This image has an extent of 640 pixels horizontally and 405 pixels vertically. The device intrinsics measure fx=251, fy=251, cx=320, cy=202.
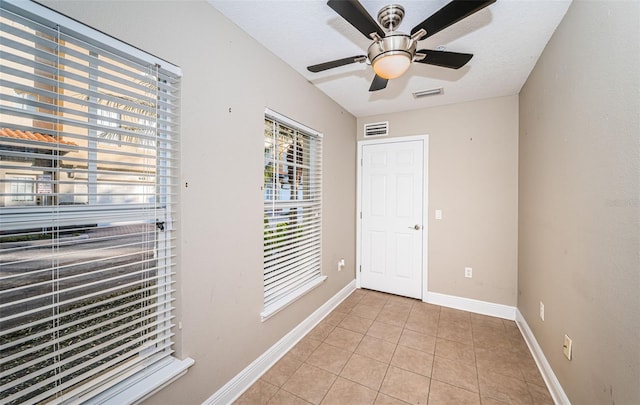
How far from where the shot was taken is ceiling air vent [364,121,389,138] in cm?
346

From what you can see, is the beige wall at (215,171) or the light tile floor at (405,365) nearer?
the beige wall at (215,171)

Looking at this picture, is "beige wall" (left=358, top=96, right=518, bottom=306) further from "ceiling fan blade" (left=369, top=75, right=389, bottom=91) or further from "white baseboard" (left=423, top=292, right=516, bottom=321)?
"ceiling fan blade" (left=369, top=75, right=389, bottom=91)

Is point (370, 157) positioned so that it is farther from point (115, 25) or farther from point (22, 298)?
point (22, 298)

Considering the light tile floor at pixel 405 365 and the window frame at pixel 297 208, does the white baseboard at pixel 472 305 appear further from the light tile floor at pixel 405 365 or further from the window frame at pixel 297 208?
the window frame at pixel 297 208

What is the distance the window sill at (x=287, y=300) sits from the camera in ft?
6.55

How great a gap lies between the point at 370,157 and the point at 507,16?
6.88 feet

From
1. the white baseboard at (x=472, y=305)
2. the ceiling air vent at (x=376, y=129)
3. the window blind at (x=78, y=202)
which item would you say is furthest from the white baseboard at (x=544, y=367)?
the ceiling air vent at (x=376, y=129)

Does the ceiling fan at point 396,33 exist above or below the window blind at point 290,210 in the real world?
above

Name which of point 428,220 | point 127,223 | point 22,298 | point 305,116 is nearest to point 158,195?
point 127,223

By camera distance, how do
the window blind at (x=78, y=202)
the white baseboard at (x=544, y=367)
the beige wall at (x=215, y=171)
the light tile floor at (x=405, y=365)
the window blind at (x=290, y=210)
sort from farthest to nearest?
the window blind at (x=290, y=210), the light tile floor at (x=405, y=365), the white baseboard at (x=544, y=367), the beige wall at (x=215, y=171), the window blind at (x=78, y=202)

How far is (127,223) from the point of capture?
1233mm

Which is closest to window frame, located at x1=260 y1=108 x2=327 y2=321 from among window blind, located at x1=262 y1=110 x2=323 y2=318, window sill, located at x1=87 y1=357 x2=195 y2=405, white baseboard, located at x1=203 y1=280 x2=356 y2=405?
window blind, located at x1=262 y1=110 x2=323 y2=318

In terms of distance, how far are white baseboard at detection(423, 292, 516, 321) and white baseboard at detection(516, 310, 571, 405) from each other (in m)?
0.23

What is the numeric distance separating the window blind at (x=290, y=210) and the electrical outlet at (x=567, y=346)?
1.89m
